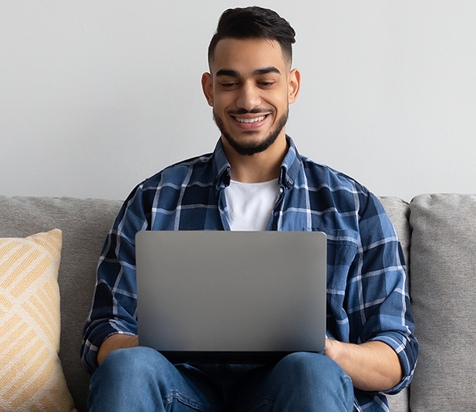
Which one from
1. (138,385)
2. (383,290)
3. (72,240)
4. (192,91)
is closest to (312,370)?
(138,385)

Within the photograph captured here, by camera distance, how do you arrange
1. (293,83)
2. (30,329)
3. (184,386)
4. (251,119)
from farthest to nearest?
1. (293,83)
2. (251,119)
3. (30,329)
4. (184,386)

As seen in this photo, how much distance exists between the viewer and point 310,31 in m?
1.58

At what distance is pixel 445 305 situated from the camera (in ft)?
4.15

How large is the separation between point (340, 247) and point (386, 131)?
540 millimetres

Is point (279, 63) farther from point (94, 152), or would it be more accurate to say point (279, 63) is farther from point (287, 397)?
point (287, 397)

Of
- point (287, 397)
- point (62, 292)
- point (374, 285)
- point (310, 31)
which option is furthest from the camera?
point (310, 31)

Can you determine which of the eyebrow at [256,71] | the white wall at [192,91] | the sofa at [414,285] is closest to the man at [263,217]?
the eyebrow at [256,71]

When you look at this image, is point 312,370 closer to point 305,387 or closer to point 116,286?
point 305,387

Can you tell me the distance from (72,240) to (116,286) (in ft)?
0.77

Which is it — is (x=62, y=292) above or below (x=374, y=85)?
below

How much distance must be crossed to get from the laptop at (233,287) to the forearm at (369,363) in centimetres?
18

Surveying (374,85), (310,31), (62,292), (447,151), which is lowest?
(62,292)

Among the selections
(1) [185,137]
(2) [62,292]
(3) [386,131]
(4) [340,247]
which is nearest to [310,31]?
Answer: (3) [386,131]

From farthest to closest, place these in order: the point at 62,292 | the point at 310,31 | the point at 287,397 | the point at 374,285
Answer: the point at 310,31
the point at 62,292
the point at 374,285
the point at 287,397
